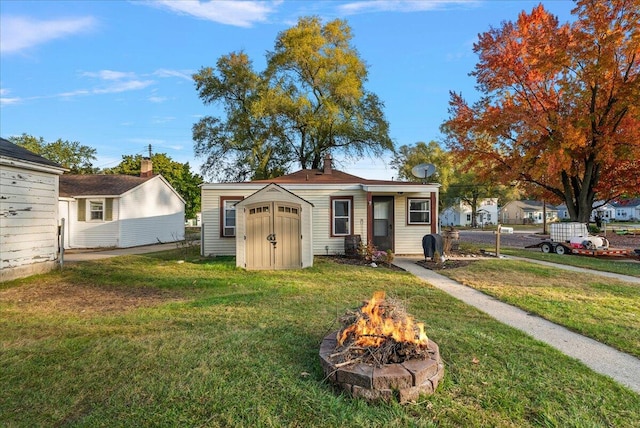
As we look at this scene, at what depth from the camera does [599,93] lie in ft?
54.4

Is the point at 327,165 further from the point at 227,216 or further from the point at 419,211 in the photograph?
the point at 227,216

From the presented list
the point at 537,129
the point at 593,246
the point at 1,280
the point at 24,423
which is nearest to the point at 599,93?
the point at 537,129

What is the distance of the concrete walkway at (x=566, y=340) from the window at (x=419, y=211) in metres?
6.84

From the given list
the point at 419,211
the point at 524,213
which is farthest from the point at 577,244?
the point at 524,213

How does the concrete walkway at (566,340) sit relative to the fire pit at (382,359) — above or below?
below

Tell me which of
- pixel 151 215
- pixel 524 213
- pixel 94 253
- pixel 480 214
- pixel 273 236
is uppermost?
pixel 524 213

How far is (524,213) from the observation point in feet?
216

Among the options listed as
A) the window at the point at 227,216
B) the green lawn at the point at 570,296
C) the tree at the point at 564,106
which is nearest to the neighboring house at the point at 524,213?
the tree at the point at 564,106

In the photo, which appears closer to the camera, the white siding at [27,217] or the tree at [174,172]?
the white siding at [27,217]

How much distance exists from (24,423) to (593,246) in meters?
17.3

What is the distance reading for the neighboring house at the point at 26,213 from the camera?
849 centimetres

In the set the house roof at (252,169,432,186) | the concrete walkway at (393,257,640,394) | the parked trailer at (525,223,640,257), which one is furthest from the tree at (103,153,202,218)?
the concrete walkway at (393,257,640,394)

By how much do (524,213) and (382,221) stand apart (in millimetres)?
62218

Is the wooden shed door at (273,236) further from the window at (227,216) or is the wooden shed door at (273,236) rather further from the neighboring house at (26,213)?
the neighboring house at (26,213)
